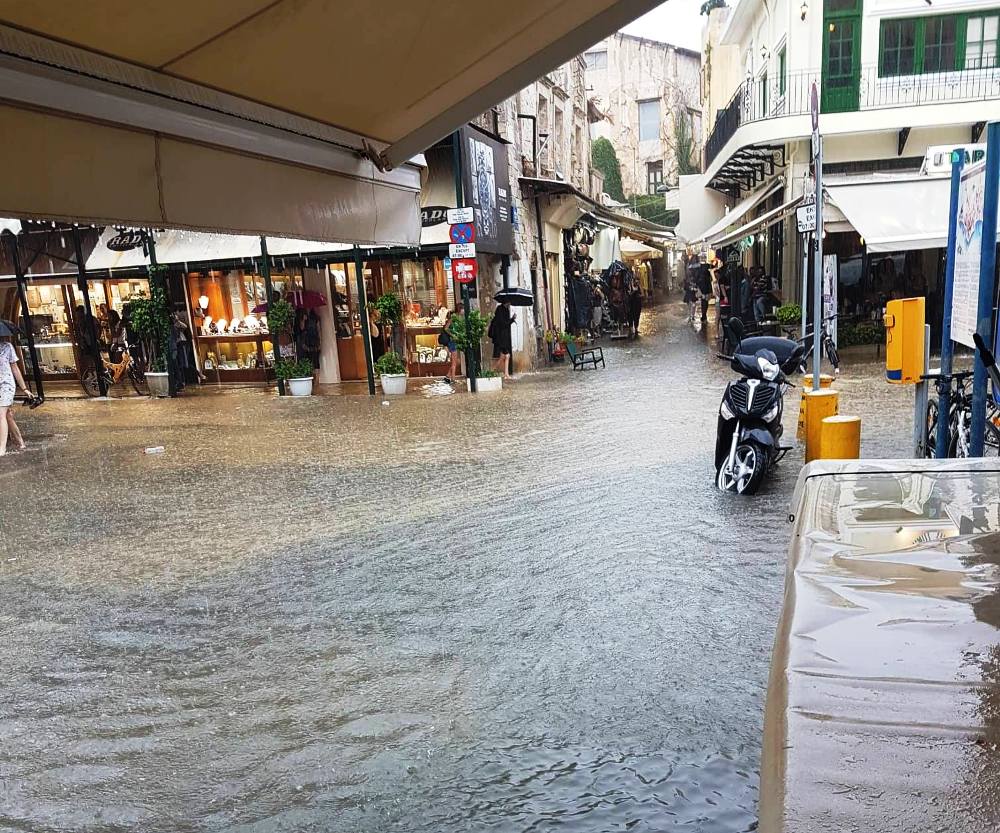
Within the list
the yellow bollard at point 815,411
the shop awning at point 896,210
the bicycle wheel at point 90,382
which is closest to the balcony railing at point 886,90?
the shop awning at point 896,210

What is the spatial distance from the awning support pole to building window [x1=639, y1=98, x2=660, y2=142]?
159 ft

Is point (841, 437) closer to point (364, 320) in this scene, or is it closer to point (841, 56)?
point (364, 320)

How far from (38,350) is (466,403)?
13280mm

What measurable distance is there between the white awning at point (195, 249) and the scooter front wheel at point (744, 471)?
10607mm

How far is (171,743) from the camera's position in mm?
3473

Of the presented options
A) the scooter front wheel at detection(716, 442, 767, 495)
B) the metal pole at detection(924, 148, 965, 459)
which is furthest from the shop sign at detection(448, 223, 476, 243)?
the metal pole at detection(924, 148, 965, 459)

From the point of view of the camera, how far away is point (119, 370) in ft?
63.3

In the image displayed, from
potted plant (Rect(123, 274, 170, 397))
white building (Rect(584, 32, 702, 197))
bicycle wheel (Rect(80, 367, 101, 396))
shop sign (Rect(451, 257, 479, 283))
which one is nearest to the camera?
shop sign (Rect(451, 257, 479, 283))

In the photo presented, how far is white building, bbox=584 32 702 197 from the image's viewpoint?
48219 mm

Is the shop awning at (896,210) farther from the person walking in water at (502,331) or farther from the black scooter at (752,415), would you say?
the person walking in water at (502,331)

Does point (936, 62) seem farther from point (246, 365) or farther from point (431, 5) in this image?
point (431, 5)

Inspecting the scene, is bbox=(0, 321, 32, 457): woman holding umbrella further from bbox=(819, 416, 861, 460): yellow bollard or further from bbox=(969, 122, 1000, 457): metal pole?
bbox=(969, 122, 1000, 457): metal pole

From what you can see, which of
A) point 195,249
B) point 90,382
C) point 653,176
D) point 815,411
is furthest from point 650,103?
point 815,411

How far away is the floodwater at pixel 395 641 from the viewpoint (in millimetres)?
3053
